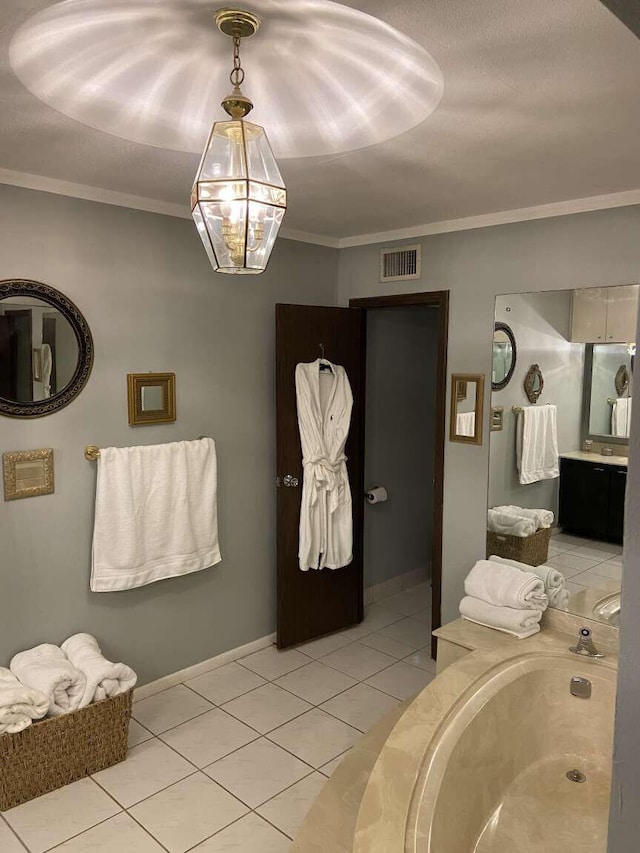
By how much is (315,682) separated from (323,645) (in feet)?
1.50

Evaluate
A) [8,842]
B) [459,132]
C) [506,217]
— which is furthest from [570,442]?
[8,842]

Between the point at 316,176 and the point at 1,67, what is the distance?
126cm

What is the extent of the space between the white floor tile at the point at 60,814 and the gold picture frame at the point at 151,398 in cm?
161

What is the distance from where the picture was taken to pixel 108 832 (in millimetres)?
2443

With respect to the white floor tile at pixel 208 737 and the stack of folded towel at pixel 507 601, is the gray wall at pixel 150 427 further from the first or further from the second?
the stack of folded towel at pixel 507 601

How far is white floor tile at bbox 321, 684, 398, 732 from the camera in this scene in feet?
10.5

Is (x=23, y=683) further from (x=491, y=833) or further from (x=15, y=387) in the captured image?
(x=491, y=833)

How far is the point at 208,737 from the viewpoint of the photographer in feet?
10.1

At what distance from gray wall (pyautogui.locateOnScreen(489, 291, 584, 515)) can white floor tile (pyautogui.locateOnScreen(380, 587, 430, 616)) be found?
4.73 feet

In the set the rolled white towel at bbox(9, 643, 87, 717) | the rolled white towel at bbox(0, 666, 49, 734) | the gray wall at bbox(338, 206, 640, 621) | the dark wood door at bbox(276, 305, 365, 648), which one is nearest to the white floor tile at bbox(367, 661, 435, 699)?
the gray wall at bbox(338, 206, 640, 621)

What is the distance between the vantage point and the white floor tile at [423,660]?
12.3ft

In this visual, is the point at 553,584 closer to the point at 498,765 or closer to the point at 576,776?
the point at 576,776

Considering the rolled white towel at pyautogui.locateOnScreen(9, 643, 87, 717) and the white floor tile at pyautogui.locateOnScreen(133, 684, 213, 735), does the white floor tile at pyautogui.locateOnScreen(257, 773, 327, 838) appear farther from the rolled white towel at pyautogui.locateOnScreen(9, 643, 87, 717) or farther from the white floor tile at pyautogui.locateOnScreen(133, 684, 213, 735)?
the rolled white towel at pyautogui.locateOnScreen(9, 643, 87, 717)

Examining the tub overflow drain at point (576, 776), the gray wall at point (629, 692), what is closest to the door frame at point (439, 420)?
the tub overflow drain at point (576, 776)
